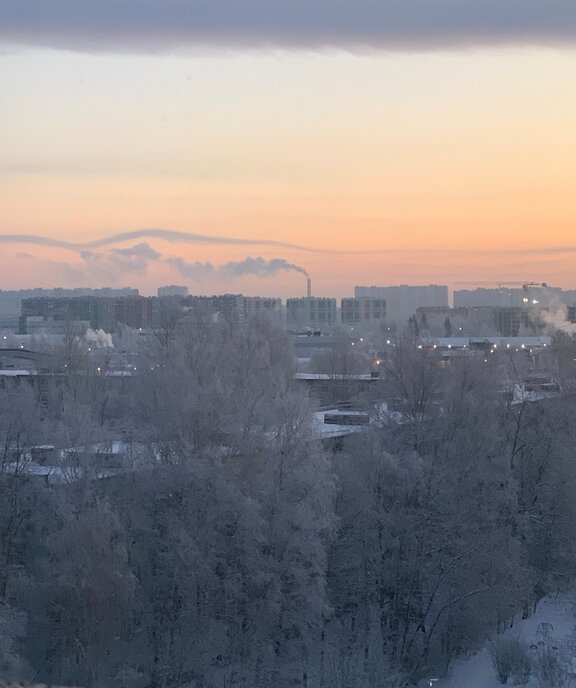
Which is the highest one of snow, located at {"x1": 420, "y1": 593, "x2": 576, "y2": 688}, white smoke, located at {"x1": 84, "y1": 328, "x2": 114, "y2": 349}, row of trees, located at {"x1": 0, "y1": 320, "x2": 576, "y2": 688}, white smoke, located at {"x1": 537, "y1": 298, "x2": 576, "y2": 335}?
white smoke, located at {"x1": 537, "y1": 298, "x2": 576, "y2": 335}

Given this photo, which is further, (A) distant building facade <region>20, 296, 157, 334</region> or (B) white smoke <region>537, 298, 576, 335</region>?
(A) distant building facade <region>20, 296, 157, 334</region>

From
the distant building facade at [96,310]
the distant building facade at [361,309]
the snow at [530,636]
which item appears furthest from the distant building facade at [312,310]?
the snow at [530,636]

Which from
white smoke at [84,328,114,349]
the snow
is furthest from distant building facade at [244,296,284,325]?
the snow

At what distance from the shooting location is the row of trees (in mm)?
10375

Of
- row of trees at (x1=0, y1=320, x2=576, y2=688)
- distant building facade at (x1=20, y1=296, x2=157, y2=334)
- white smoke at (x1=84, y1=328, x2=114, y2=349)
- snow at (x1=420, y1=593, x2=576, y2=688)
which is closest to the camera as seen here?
row of trees at (x1=0, y1=320, x2=576, y2=688)

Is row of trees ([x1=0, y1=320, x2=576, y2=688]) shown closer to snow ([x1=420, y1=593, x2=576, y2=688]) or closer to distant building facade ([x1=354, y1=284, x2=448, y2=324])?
snow ([x1=420, y1=593, x2=576, y2=688])

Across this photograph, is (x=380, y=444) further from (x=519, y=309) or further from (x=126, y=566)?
(x=519, y=309)

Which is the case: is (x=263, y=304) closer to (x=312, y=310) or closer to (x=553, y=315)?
(x=312, y=310)

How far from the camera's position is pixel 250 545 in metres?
10.8

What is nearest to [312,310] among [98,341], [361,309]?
[361,309]

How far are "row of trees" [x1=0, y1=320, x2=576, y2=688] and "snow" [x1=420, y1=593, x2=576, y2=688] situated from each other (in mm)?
173

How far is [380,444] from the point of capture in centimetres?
1286

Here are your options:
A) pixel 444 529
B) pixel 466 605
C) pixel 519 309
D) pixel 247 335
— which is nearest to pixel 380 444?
pixel 444 529

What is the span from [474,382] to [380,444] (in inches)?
117
